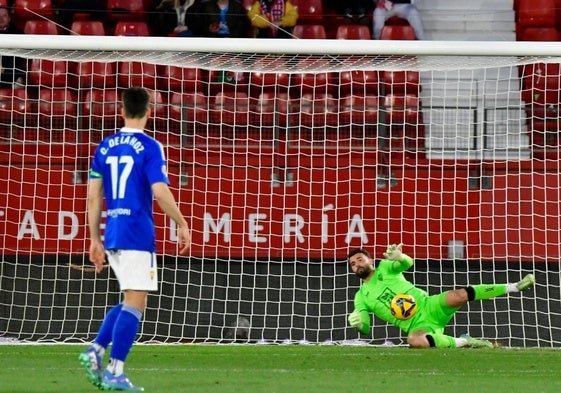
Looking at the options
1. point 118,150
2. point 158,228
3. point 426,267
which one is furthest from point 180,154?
point 118,150

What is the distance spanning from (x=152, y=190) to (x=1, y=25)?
7.99 metres

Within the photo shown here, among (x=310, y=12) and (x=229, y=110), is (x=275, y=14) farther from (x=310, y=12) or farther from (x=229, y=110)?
(x=229, y=110)

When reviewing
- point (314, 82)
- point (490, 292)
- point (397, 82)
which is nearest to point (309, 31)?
point (397, 82)

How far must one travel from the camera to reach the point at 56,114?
1312 cm

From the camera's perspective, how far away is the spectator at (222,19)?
48.2 ft

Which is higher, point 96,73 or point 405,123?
point 96,73

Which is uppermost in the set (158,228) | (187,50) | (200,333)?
(187,50)

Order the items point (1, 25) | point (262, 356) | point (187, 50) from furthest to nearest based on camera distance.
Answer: point (1, 25) < point (187, 50) < point (262, 356)

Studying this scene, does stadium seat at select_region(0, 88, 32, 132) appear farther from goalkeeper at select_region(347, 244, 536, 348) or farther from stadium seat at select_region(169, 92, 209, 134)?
goalkeeper at select_region(347, 244, 536, 348)

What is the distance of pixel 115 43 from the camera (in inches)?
443

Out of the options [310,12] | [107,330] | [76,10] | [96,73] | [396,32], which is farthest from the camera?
[310,12]

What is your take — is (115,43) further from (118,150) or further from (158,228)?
(118,150)

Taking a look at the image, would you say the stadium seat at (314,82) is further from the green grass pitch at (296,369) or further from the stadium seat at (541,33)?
the green grass pitch at (296,369)

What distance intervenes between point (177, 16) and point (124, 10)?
821 mm
